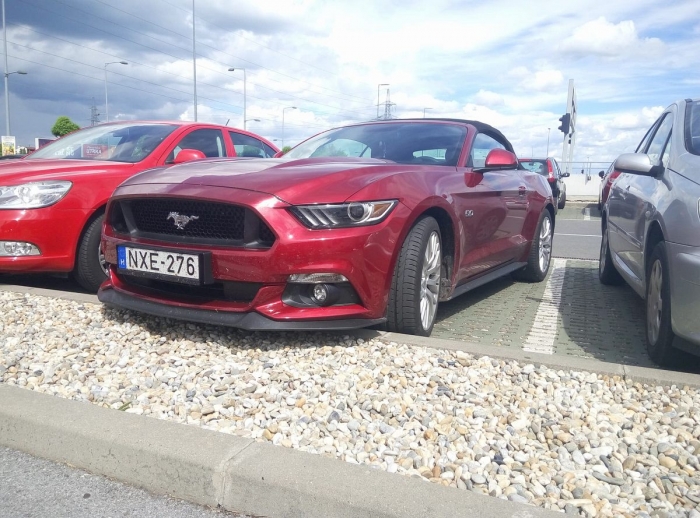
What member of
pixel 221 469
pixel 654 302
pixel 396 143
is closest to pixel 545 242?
pixel 396 143

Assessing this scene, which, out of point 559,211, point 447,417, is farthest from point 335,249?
point 559,211

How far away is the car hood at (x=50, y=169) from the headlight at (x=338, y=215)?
2.48 meters

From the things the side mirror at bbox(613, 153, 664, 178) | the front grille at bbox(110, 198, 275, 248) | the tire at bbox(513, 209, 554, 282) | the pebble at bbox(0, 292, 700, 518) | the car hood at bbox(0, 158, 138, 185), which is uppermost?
the side mirror at bbox(613, 153, 664, 178)

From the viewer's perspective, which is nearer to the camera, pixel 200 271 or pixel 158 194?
pixel 200 271

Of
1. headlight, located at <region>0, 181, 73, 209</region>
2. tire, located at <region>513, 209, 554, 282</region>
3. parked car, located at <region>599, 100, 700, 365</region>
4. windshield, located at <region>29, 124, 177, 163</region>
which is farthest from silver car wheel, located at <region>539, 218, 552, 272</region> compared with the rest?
headlight, located at <region>0, 181, 73, 209</region>

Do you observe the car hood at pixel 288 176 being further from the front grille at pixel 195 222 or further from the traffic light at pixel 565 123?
the traffic light at pixel 565 123

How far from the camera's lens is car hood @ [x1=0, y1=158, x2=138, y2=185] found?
465 centimetres

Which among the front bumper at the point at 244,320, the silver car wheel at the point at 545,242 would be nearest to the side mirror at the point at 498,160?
the front bumper at the point at 244,320

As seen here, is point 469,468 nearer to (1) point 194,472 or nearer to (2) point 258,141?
(1) point 194,472

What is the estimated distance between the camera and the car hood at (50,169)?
4.65 m

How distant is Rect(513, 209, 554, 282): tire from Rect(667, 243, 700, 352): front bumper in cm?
279

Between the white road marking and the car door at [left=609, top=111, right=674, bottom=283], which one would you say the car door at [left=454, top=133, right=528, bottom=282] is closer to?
the white road marking

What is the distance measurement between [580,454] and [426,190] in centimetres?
177

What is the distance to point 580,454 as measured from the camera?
2365 millimetres
